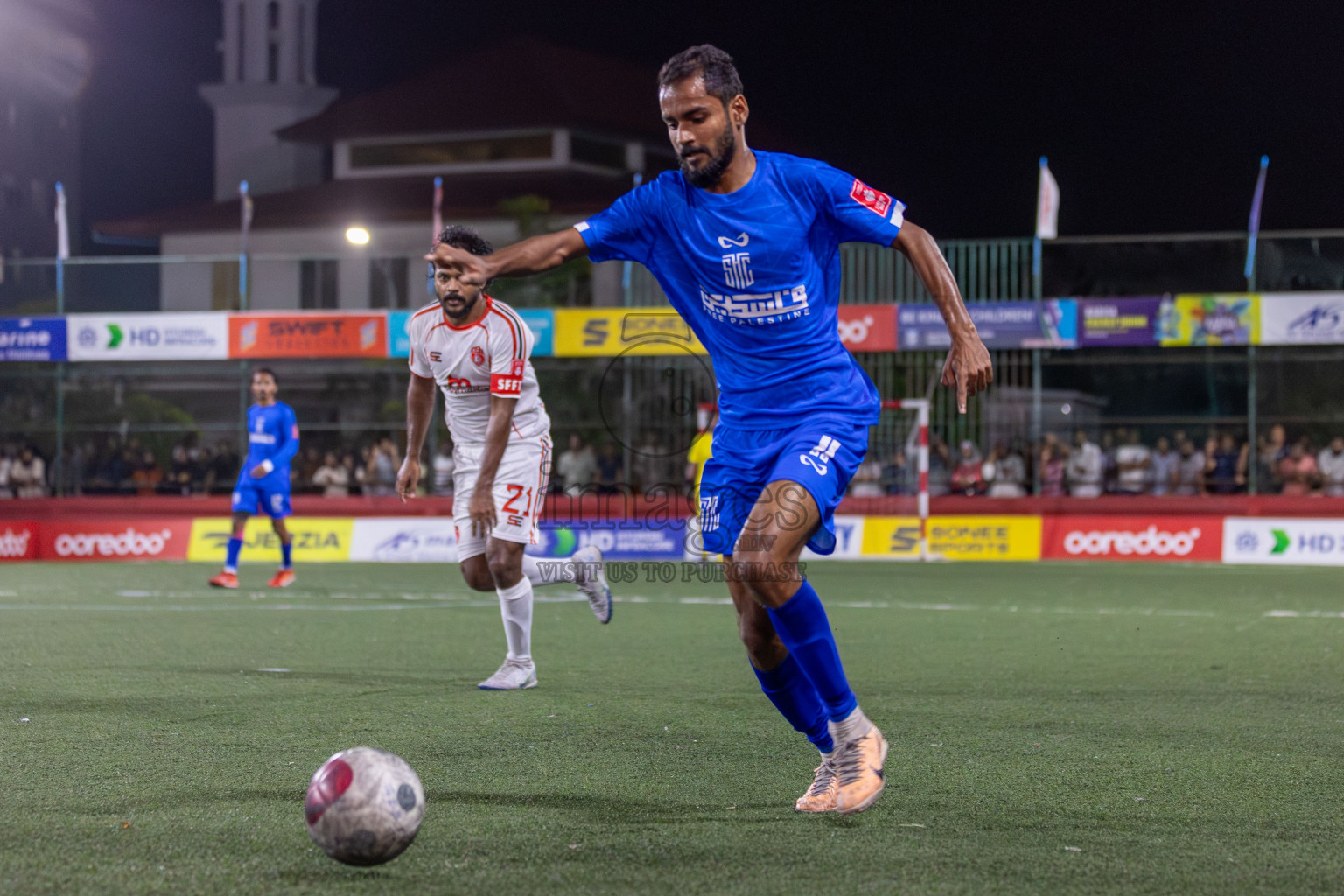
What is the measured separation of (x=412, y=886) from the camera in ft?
10.7

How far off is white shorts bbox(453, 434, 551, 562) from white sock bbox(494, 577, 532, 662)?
29cm

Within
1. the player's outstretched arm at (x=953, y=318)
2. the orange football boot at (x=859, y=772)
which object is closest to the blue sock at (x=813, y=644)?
the orange football boot at (x=859, y=772)

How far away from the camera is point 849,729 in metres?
4.21

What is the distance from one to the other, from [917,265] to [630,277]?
18.8 m

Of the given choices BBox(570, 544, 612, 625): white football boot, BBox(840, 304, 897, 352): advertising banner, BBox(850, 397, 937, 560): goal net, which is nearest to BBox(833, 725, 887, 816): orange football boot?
BBox(570, 544, 612, 625): white football boot

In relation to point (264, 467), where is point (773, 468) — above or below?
above

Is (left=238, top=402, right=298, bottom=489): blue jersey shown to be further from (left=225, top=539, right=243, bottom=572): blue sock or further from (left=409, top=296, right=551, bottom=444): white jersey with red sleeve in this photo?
(left=409, top=296, right=551, bottom=444): white jersey with red sleeve

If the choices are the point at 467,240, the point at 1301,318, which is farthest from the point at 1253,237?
the point at 467,240

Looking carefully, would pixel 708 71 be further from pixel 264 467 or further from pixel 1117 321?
pixel 1117 321

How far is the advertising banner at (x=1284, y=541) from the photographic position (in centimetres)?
1850

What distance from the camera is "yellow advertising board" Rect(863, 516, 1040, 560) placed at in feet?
64.7

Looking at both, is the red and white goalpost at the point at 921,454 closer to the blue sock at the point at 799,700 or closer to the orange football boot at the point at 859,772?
the blue sock at the point at 799,700

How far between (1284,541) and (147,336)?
18.6 m

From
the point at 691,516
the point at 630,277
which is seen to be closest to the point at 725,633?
the point at 691,516
